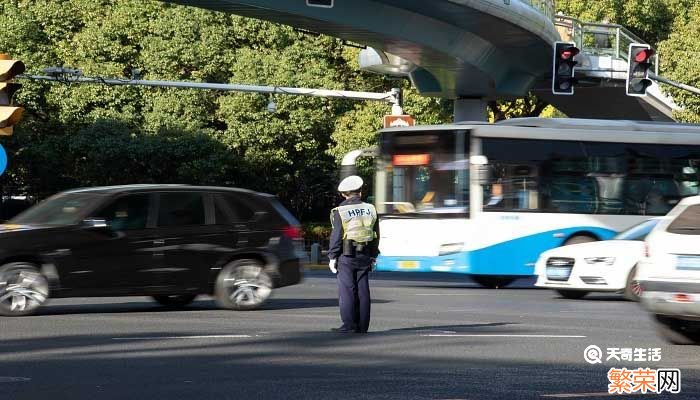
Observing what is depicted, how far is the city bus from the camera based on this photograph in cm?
2503

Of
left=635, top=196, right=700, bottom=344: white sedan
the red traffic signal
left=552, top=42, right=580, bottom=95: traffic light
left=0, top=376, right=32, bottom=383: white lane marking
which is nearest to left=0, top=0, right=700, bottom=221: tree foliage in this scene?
left=552, top=42, right=580, bottom=95: traffic light

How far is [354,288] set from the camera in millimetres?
14062

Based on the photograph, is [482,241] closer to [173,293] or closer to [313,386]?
[173,293]

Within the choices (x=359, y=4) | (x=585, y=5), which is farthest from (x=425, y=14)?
(x=585, y=5)

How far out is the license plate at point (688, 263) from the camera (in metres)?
12.6

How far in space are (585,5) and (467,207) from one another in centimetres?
3232

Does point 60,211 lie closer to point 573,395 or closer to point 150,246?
point 150,246

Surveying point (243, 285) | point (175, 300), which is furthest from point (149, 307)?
point (243, 285)

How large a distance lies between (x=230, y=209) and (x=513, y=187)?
8804 mm

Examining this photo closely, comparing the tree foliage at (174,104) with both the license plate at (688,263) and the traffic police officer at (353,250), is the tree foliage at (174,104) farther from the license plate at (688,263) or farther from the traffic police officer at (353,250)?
the license plate at (688,263)

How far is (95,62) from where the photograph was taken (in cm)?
5434

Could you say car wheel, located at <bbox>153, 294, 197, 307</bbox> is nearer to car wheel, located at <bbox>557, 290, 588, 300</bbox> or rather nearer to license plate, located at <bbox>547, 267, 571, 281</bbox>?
license plate, located at <bbox>547, 267, 571, 281</bbox>

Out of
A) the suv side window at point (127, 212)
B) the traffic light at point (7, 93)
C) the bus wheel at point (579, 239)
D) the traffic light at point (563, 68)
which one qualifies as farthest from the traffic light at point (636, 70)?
the traffic light at point (7, 93)

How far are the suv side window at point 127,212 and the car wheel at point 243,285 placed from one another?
1.30 m
